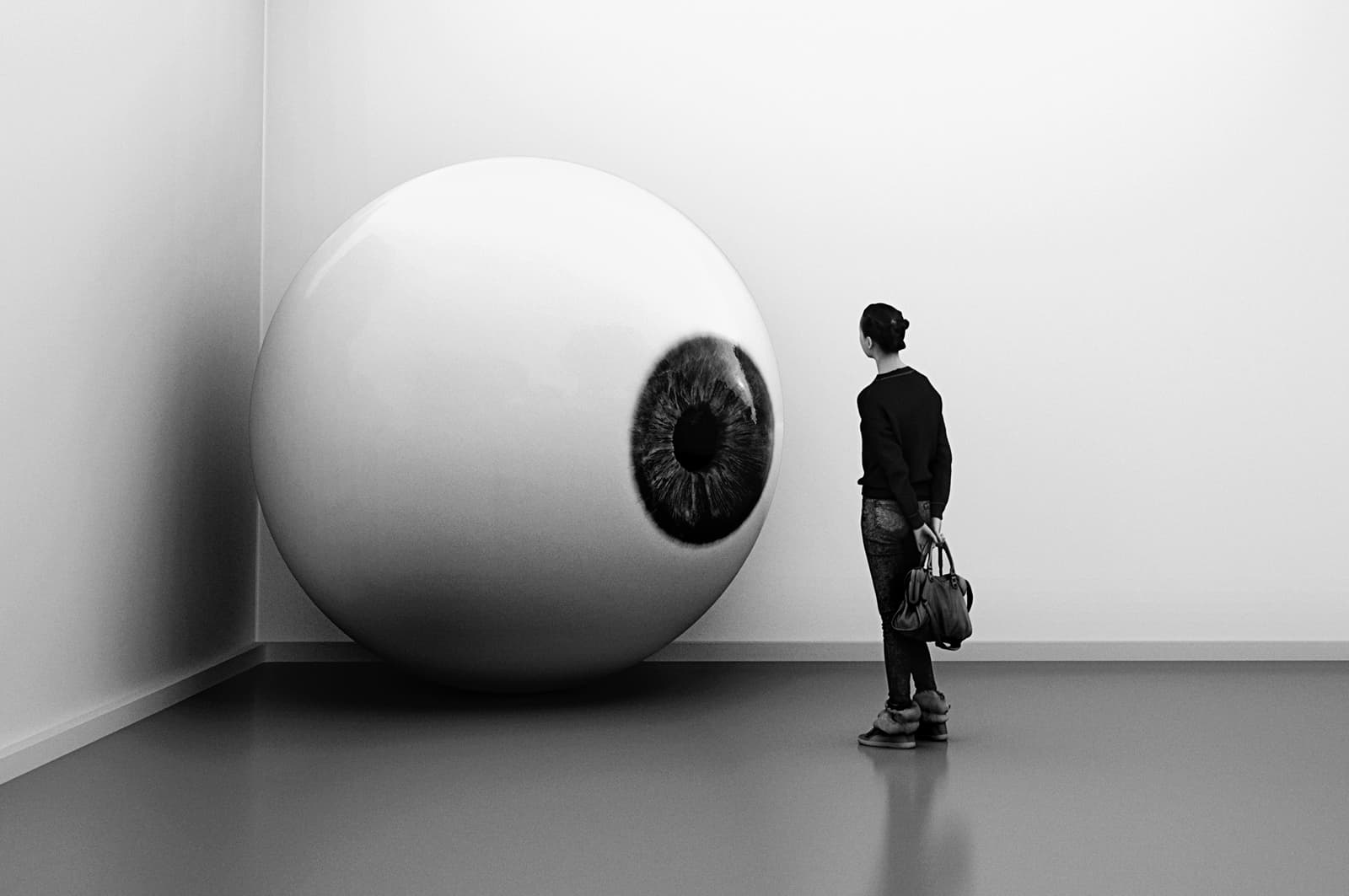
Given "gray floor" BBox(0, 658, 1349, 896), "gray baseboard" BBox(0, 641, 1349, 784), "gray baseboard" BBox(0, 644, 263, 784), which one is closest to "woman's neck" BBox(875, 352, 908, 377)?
"gray floor" BBox(0, 658, 1349, 896)

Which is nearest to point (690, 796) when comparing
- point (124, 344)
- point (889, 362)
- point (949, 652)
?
point (889, 362)

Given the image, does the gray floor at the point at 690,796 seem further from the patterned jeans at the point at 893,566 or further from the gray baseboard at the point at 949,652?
the gray baseboard at the point at 949,652

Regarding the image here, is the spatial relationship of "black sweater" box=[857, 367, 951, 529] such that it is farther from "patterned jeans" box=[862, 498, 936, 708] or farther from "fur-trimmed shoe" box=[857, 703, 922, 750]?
"fur-trimmed shoe" box=[857, 703, 922, 750]

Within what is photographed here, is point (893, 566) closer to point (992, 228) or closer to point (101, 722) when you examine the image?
point (992, 228)

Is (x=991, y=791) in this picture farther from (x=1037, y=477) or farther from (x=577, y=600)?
(x=1037, y=477)

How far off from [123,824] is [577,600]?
1503 mm

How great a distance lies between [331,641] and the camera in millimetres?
5594

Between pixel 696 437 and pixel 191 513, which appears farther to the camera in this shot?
pixel 191 513

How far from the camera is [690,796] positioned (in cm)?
334

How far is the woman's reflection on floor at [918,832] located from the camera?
103 inches

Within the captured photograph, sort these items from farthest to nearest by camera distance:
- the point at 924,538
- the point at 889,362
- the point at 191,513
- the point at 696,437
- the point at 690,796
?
the point at 191,513 → the point at 696,437 → the point at 889,362 → the point at 924,538 → the point at 690,796

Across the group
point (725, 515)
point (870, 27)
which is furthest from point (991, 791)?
point (870, 27)

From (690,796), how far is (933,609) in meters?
0.96

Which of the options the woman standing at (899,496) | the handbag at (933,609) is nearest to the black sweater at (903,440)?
the woman standing at (899,496)
